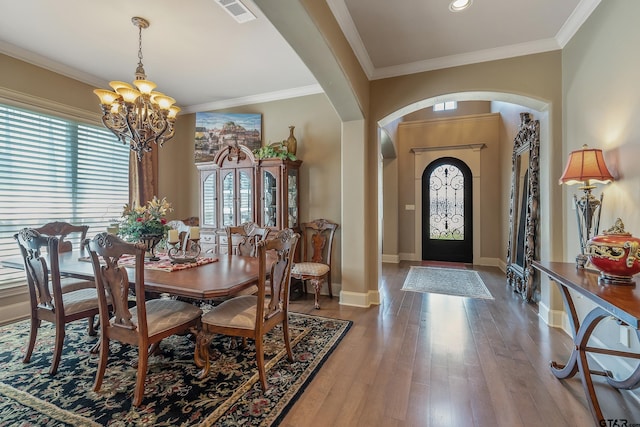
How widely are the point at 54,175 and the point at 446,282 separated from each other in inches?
229

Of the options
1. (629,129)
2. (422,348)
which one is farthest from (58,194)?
(629,129)

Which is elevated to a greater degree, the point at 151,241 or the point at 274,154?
the point at 274,154

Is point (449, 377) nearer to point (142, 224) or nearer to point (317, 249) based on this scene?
point (317, 249)

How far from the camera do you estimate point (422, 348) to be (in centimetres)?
248

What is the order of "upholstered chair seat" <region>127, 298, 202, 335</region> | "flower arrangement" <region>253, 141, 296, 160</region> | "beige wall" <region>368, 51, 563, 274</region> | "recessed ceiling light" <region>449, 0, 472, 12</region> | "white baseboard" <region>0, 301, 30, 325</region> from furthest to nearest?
"flower arrangement" <region>253, 141, 296, 160</region>
"white baseboard" <region>0, 301, 30, 325</region>
"beige wall" <region>368, 51, 563, 274</region>
"recessed ceiling light" <region>449, 0, 472, 12</region>
"upholstered chair seat" <region>127, 298, 202, 335</region>

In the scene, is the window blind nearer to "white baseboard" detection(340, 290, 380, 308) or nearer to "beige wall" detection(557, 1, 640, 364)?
"white baseboard" detection(340, 290, 380, 308)

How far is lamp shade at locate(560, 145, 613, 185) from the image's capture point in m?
2.04

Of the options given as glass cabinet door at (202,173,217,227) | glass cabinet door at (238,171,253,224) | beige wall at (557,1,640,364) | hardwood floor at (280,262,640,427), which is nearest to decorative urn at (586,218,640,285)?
beige wall at (557,1,640,364)

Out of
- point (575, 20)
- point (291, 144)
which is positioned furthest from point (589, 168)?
point (291, 144)

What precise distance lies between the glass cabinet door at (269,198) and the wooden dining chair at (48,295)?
2136mm

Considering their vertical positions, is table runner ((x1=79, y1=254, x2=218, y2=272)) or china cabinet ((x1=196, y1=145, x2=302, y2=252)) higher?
china cabinet ((x1=196, y1=145, x2=302, y2=252))

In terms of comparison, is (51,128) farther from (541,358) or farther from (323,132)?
(541,358)

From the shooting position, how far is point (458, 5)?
7.82ft

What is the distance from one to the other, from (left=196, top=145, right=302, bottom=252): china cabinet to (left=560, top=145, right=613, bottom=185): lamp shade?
9.84 feet
